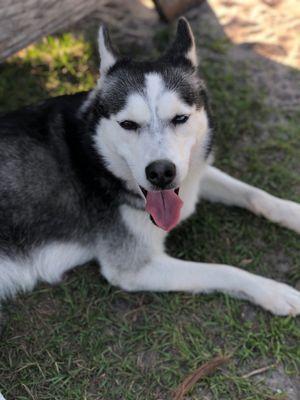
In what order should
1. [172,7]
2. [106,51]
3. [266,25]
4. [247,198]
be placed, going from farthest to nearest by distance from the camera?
[172,7], [266,25], [247,198], [106,51]

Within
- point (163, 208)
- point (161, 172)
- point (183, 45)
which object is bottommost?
point (163, 208)

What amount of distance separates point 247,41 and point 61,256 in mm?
3171

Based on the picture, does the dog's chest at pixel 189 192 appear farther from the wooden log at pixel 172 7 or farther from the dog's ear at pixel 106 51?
the wooden log at pixel 172 7

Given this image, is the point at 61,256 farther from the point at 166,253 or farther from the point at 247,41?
the point at 247,41

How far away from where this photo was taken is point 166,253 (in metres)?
3.81

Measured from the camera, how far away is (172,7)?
5559 millimetres

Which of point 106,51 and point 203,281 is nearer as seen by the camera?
point 106,51

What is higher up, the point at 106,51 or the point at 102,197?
the point at 106,51

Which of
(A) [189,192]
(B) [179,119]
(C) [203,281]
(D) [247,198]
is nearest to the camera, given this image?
(B) [179,119]

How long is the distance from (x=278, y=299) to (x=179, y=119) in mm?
1332

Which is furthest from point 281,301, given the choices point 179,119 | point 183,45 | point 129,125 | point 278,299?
point 183,45

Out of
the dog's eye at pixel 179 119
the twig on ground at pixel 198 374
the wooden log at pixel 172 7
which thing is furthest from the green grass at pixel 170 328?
the wooden log at pixel 172 7

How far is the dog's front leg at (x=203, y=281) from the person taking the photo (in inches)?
132

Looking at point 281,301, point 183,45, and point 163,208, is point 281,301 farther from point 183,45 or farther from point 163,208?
point 183,45
